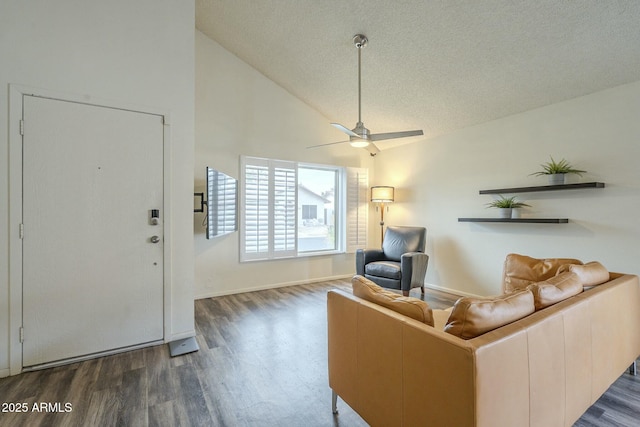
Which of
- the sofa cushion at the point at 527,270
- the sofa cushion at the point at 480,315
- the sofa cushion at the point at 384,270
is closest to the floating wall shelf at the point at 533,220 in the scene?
the sofa cushion at the point at 527,270

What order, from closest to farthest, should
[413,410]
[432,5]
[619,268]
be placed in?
[413,410] → [432,5] → [619,268]

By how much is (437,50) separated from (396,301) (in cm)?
293

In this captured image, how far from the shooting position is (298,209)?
498 cm

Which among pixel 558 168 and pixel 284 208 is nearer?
pixel 558 168

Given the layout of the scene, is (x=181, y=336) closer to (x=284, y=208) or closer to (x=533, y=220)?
(x=284, y=208)

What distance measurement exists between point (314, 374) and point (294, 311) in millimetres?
1425

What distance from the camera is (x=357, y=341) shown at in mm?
1547

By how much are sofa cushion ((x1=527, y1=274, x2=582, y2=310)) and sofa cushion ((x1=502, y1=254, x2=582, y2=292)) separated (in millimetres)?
759

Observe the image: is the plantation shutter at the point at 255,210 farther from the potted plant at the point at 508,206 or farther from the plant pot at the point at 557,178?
the plant pot at the point at 557,178

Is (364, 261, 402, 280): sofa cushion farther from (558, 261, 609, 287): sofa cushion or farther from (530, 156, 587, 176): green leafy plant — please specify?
(530, 156, 587, 176): green leafy plant

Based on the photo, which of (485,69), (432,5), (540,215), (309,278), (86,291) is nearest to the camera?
(86,291)

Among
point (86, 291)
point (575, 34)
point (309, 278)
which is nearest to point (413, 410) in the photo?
point (86, 291)

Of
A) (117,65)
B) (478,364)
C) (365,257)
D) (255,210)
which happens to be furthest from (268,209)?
(478,364)

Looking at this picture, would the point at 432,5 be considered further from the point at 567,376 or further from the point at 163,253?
the point at 163,253
